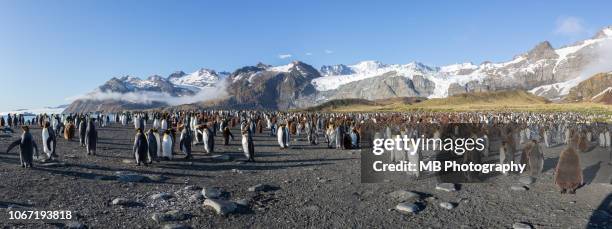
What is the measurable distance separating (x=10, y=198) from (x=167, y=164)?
5.66 metres

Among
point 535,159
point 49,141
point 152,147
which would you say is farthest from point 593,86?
point 49,141

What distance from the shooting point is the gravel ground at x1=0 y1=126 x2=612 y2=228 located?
28.8 ft

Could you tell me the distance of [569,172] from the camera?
11008 mm

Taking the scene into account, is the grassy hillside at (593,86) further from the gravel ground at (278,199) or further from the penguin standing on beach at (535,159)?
the gravel ground at (278,199)

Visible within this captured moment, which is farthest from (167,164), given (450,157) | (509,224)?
(509,224)

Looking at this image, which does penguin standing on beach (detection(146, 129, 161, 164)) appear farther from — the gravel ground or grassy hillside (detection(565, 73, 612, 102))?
grassy hillside (detection(565, 73, 612, 102))

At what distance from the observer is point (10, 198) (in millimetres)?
10000

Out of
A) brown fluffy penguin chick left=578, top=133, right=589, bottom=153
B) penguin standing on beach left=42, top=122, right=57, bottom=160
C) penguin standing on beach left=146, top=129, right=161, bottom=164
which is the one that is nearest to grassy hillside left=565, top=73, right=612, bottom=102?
brown fluffy penguin chick left=578, top=133, right=589, bottom=153

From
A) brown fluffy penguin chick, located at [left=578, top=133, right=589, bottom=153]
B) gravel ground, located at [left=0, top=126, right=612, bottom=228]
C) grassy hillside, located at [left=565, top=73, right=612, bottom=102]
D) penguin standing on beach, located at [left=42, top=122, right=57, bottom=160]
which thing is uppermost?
grassy hillside, located at [left=565, top=73, right=612, bottom=102]

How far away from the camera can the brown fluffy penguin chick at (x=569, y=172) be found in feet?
36.0

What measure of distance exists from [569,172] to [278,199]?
667 centimetres

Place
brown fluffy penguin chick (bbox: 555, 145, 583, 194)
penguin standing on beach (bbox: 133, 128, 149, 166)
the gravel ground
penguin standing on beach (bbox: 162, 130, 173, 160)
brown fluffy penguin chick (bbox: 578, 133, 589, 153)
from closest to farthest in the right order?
the gravel ground
brown fluffy penguin chick (bbox: 555, 145, 583, 194)
penguin standing on beach (bbox: 133, 128, 149, 166)
penguin standing on beach (bbox: 162, 130, 173, 160)
brown fluffy penguin chick (bbox: 578, 133, 589, 153)

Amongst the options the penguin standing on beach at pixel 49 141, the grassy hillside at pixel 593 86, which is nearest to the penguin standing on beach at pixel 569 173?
the penguin standing on beach at pixel 49 141

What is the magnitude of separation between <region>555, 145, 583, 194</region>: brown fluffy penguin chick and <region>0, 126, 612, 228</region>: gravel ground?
0.73ft
